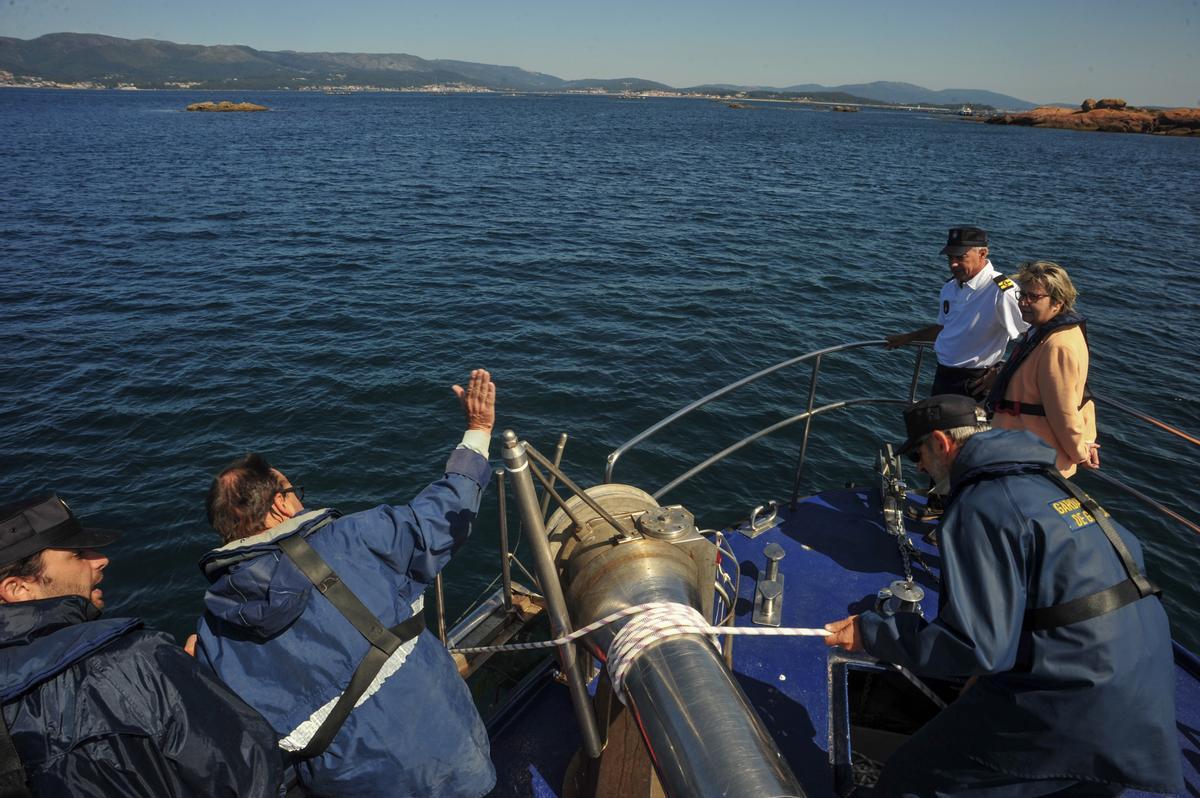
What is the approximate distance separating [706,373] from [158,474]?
36.1ft

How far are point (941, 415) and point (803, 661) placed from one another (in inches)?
82.3

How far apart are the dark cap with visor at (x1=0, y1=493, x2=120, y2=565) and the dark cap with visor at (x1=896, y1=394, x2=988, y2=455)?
309 cm

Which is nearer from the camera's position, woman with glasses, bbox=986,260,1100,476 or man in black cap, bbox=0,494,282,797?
man in black cap, bbox=0,494,282,797

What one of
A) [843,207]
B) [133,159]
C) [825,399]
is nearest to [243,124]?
[133,159]

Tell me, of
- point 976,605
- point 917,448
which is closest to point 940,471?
point 917,448

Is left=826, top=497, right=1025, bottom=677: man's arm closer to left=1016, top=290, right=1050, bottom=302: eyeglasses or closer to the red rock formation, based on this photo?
left=1016, top=290, right=1050, bottom=302: eyeglasses

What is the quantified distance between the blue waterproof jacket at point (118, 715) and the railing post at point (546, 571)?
0.99 meters

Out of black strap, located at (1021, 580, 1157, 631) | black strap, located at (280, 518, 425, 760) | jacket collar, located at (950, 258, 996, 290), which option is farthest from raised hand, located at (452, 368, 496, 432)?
jacket collar, located at (950, 258, 996, 290)

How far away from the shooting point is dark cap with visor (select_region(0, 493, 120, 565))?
2.15m

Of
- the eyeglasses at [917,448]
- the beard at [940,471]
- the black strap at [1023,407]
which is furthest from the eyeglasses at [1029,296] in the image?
the beard at [940,471]

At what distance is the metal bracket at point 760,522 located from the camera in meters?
5.22

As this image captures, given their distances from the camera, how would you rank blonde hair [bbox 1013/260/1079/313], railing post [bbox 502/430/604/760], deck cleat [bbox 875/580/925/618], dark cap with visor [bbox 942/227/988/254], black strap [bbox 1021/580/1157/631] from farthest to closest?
1. dark cap with visor [bbox 942/227/988/254]
2. blonde hair [bbox 1013/260/1079/313]
3. deck cleat [bbox 875/580/925/618]
4. railing post [bbox 502/430/604/760]
5. black strap [bbox 1021/580/1157/631]

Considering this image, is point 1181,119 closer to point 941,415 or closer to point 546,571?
point 941,415

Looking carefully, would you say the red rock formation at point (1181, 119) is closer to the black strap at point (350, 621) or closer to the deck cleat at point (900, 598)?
the deck cleat at point (900, 598)
